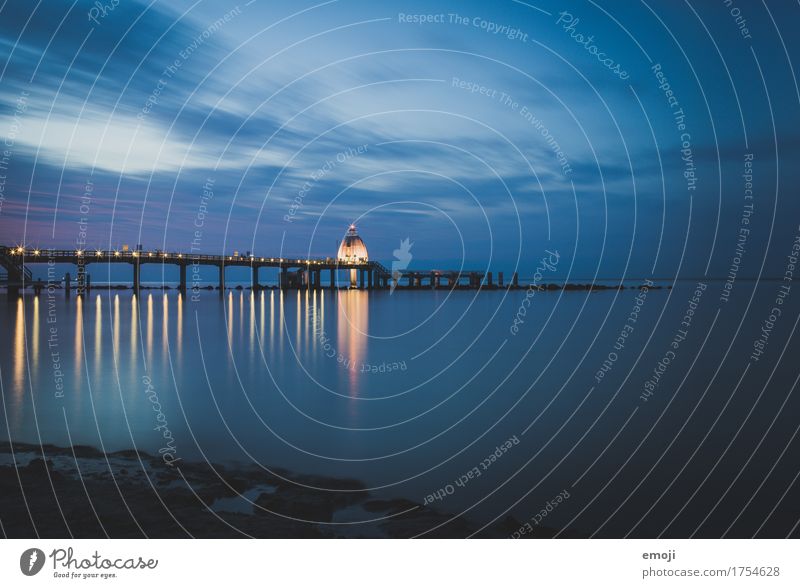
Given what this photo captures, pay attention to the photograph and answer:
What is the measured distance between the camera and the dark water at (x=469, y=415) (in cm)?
982

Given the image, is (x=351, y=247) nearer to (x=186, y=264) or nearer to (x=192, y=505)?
(x=186, y=264)

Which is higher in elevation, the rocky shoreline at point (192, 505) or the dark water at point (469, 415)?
the rocky shoreline at point (192, 505)

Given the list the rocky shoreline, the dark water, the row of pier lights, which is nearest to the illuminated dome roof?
the row of pier lights

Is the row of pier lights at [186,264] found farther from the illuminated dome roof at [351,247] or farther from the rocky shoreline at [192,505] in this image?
the rocky shoreline at [192,505]

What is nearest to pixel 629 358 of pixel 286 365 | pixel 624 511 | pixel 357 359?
pixel 357 359

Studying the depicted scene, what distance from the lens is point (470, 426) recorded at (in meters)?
Result: 14.0
